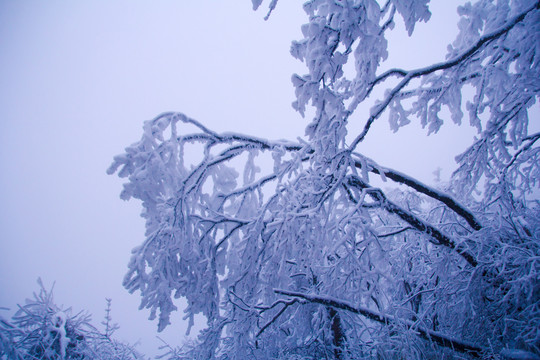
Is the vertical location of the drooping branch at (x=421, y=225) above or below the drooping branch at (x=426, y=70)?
below

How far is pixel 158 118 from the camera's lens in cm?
340

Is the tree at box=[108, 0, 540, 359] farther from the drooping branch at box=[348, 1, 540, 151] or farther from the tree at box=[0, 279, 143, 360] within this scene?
the tree at box=[0, 279, 143, 360]

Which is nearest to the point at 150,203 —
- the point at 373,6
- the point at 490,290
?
the point at 373,6

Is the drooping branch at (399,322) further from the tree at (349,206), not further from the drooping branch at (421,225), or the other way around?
the drooping branch at (421,225)

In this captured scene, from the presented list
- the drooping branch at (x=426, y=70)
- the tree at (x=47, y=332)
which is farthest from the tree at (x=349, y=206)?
the tree at (x=47, y=332)

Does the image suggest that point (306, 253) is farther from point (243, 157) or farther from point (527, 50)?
point (527, 50)

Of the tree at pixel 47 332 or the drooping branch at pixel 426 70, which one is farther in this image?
the tree at pixel 47 332

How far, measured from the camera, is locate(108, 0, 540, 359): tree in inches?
91.8

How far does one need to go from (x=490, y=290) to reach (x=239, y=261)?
10.1 ft

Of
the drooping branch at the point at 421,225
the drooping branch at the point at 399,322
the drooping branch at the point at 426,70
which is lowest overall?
the drooping branch at the point at 399,322

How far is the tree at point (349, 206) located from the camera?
233 cm

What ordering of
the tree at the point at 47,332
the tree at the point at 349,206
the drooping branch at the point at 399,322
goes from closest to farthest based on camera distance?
the tree at the point at 349,206 < the drooping branch at the point at 399,322 < the tree at the point at 47,332

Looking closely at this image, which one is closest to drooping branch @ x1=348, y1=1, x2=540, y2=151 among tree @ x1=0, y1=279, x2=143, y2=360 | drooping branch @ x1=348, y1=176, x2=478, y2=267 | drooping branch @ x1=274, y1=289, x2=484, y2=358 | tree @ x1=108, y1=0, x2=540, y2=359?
tree @ x1=108, y1=0, x2=540, y2=359

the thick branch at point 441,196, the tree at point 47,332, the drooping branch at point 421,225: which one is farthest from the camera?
the tree at point 47,332
